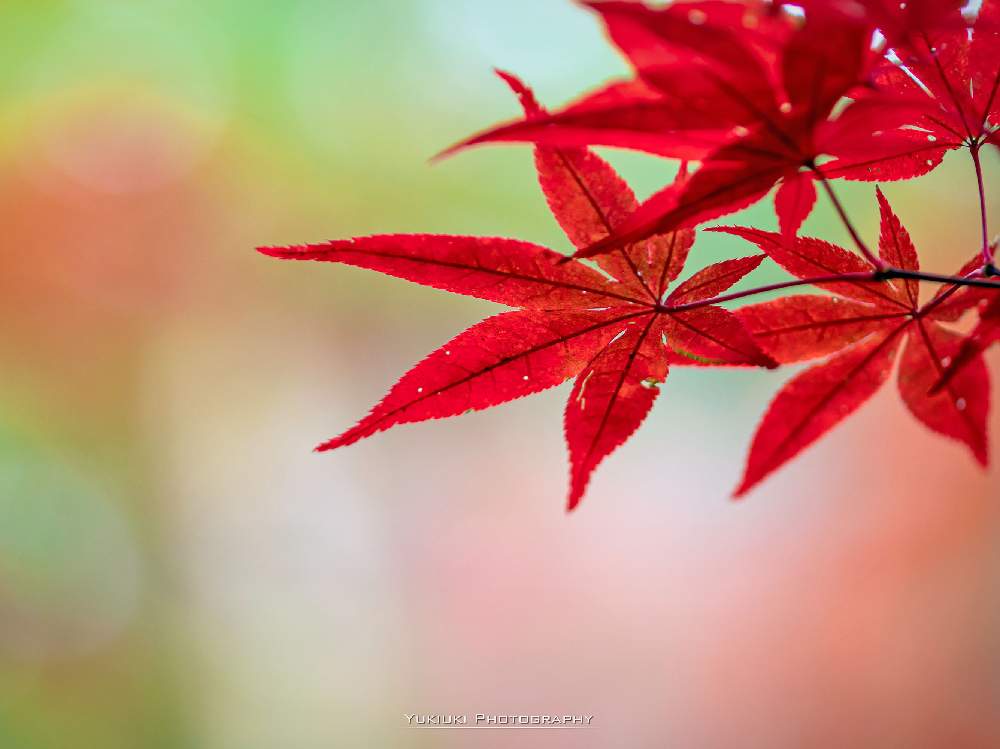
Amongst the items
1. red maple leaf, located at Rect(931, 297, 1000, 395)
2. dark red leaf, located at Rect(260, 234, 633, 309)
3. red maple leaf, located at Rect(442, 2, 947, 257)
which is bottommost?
red maple leaf, located at Rect(931, 297, 1000, 395)

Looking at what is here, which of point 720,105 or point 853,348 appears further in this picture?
point 853,348

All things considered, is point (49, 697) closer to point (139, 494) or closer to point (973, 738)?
point (139, 494)

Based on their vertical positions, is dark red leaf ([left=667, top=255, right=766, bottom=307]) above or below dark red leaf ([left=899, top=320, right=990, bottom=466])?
above

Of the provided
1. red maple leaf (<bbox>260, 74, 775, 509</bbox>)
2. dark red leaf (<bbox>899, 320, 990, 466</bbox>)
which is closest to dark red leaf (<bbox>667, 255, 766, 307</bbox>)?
red maple leaf (<bbox>260, 74, 775, 509</bbox>)

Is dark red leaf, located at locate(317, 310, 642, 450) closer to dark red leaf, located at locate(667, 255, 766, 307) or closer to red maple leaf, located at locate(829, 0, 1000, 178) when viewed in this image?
dark red leaf, located at locate(667, 255, 766, 307)

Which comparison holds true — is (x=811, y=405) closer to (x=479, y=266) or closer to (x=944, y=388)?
(x=944, y=388)

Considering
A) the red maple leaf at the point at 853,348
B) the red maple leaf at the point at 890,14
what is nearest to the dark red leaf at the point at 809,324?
the red maple leaf at the point at 853,348

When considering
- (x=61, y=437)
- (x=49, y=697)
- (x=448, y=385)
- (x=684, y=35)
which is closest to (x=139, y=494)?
(x=61, y=437)

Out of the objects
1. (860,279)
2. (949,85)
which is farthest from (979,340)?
(949,85)

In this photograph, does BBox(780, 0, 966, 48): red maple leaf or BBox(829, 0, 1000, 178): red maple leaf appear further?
BBox(829, 0, 1000, 178): red maple leaf
